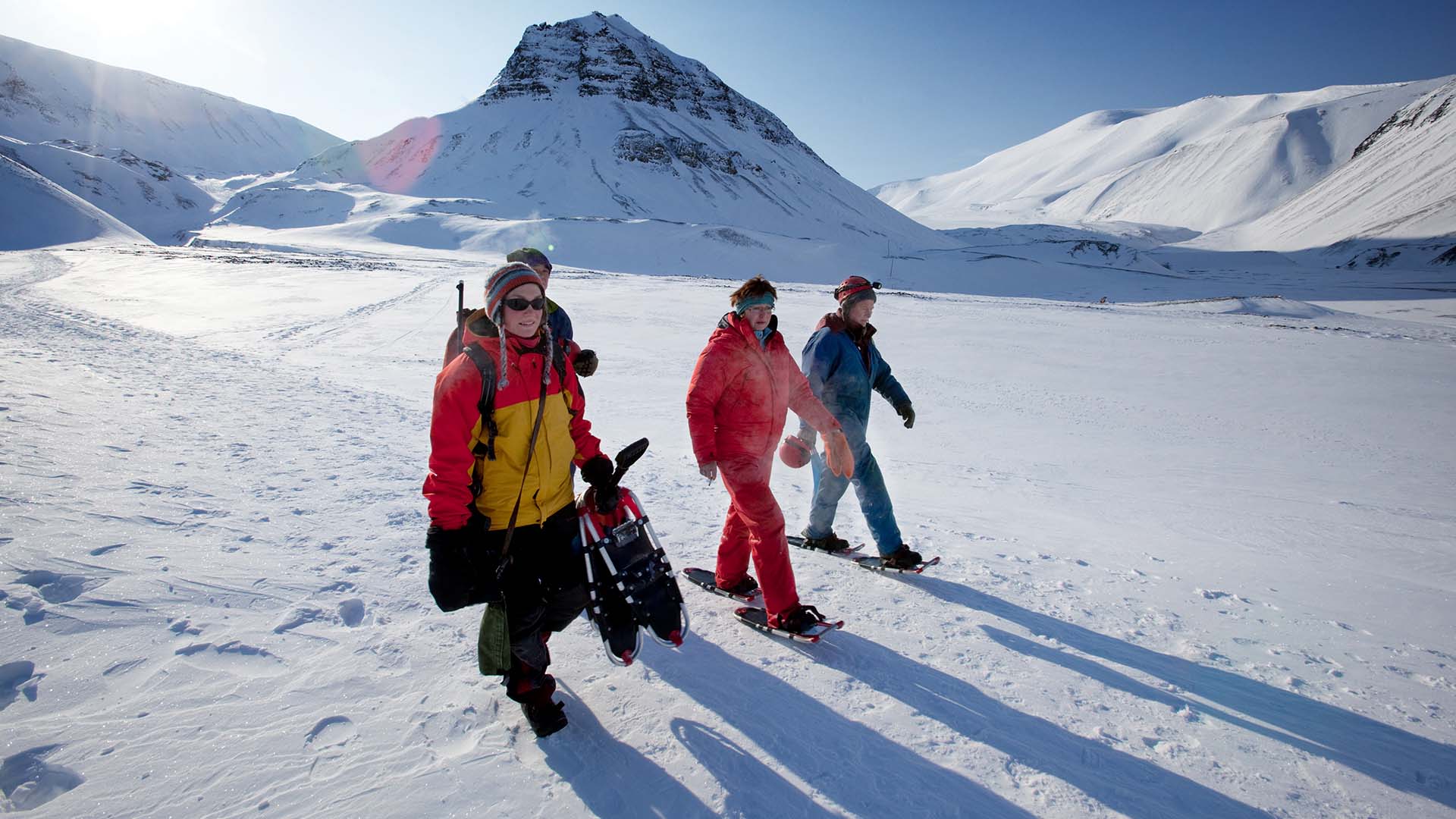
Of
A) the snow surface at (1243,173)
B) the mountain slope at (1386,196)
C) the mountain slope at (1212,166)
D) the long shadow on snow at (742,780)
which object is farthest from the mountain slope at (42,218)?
the mountain slope at (1212,166)

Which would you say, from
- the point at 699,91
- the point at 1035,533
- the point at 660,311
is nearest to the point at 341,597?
the point at 1035,533

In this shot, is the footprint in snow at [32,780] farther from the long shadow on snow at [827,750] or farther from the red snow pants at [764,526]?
the red snow pants at [764,526]

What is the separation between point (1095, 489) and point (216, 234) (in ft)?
274

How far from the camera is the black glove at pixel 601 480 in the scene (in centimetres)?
273

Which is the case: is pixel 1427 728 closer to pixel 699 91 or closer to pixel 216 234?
pixel 216 234

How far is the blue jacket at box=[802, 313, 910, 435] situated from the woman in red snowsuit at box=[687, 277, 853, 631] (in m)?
0.59

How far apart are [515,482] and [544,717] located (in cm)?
98

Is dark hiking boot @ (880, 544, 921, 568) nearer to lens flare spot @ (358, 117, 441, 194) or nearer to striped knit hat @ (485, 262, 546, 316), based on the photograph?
striped knit hat @ (485, 262, 546, 316)

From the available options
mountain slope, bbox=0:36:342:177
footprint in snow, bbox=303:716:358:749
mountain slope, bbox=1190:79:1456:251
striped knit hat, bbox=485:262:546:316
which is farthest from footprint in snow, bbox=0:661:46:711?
mountain slope, bbox=0:36:342:177

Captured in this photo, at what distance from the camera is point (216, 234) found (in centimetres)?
6475

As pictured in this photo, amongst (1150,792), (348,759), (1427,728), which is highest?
(1427,728)

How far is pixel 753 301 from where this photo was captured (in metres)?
3.34

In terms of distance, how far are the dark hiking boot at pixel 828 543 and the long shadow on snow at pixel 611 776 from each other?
219 cm

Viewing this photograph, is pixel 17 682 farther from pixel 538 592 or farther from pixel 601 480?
pixel 601 480
